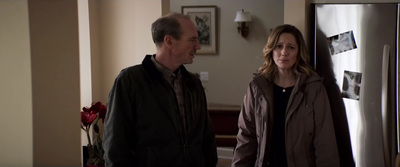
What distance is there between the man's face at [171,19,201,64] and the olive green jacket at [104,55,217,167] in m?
0.09

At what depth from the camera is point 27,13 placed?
5.57 feet

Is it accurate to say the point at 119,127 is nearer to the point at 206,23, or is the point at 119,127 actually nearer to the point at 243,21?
the point at 243,21

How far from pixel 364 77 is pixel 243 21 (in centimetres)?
263

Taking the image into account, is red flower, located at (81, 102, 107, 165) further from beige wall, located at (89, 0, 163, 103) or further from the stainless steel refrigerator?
the stainless steel refrigerator

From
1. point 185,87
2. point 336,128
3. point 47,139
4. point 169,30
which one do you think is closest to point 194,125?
point 185,87

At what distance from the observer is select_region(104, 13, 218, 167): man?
4.99 ft

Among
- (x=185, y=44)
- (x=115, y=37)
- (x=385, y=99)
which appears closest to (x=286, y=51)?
(x=185, y=44)

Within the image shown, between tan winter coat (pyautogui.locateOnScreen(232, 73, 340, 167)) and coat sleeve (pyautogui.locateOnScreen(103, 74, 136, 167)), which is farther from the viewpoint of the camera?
tan winter coat (pyautogui.locateOnScreen(232, 73, 340, 167))

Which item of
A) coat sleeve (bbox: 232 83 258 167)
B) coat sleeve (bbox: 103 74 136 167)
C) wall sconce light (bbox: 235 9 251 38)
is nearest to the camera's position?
coat sleeve (bbox: 103 74 136 167)

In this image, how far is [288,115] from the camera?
6.61 ft

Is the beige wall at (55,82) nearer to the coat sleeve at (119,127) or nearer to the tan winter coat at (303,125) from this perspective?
the coat sleeve at (119,127)

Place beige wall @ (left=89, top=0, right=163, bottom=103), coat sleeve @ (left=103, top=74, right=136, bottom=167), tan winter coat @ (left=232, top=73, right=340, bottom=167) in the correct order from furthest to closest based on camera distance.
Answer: beige wall @ (left=89, top=0, right=163, bottom=103)
tan winter coat @ (left=232, top=73, right=340, bottom=167)
coat sleeve @ (left=103, top=74, right=136, bottom=167)

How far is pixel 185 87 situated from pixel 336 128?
54.3 inches

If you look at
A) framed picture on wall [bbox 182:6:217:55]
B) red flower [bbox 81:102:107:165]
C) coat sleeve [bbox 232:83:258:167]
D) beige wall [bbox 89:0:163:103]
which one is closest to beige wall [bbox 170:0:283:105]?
framed picture on wall [bbox 182:6:217:55]
